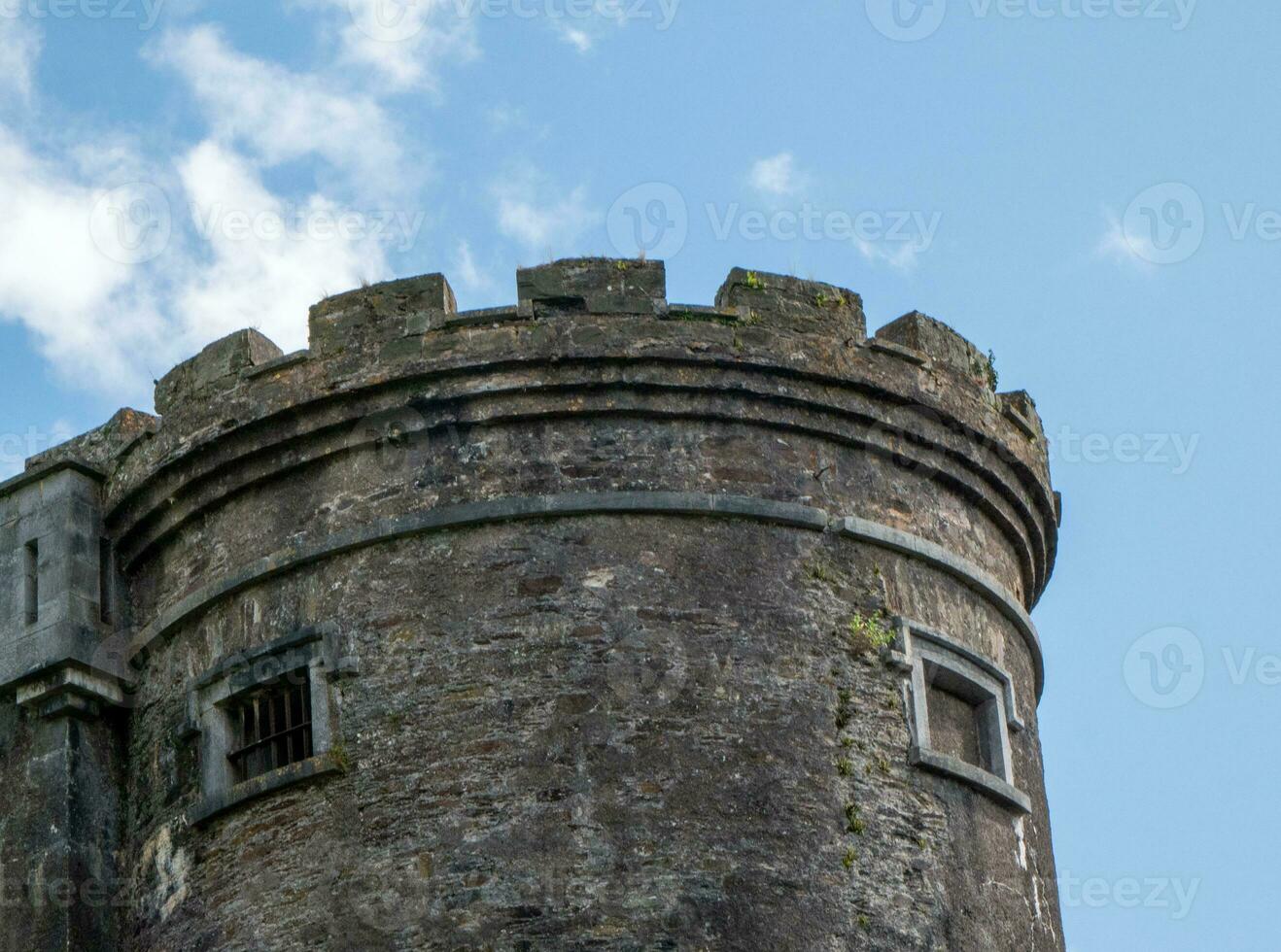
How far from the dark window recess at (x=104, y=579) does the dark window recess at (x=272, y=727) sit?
4.75 feet

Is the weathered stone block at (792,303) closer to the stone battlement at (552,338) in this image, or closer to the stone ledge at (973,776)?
the stone battlement at (552,338)

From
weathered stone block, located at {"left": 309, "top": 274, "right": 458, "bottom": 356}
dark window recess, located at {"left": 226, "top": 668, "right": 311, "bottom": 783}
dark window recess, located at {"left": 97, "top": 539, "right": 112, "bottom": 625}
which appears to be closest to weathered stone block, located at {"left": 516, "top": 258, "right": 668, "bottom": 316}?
weathered stone block, located at {"left": 309, "top": 274, "right": 458, "bottom": 356}

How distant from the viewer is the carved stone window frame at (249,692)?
16.6m

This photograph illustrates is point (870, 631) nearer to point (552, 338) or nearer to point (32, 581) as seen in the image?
point (552, 338)

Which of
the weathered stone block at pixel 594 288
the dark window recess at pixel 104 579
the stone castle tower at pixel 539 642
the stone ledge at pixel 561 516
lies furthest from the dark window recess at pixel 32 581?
the weathered stone block at pixel 594 288

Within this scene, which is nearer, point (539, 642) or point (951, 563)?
point (539, 642)

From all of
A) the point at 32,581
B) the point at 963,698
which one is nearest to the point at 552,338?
the point at 963,698

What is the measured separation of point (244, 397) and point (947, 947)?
559cm

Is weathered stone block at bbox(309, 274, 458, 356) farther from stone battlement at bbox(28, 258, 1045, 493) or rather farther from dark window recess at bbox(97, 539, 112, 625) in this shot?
dark window recess at bbox(97, 539, 112, 625)

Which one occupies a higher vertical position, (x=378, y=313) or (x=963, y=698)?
(x=378, y=313)

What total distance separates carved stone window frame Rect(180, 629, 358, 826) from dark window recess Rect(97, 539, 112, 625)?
1103 millimetres

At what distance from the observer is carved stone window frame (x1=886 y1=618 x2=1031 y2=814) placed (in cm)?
1702

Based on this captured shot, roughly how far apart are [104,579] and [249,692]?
5.70 feet

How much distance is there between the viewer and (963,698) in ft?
58.4
